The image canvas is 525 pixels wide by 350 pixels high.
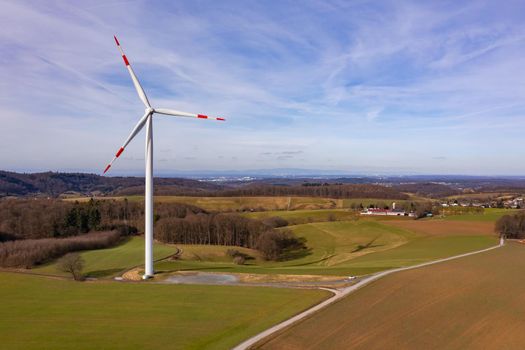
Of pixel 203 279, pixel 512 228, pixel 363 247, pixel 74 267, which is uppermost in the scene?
pixel 512 228

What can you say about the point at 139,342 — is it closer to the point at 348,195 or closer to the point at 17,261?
the point at 17,261

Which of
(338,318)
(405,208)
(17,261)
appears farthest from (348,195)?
(338,318)

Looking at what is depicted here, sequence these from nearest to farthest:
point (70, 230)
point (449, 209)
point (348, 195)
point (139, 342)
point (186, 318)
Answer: point (139, 342) → point (186, 318) → point (70, 230) → point (449, 209) → point (348, 195)

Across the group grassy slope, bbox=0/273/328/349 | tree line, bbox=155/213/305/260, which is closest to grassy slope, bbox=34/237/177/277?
grassy slope, bbox=0/273/328/349

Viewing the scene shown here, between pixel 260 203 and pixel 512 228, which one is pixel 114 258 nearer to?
pixel 512 228

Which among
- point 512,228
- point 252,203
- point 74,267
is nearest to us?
point 74,267

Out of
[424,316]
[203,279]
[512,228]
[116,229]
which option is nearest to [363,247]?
[512,228]

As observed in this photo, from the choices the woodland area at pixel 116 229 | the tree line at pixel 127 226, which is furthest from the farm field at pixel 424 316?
the tree line at pixel 127 226
